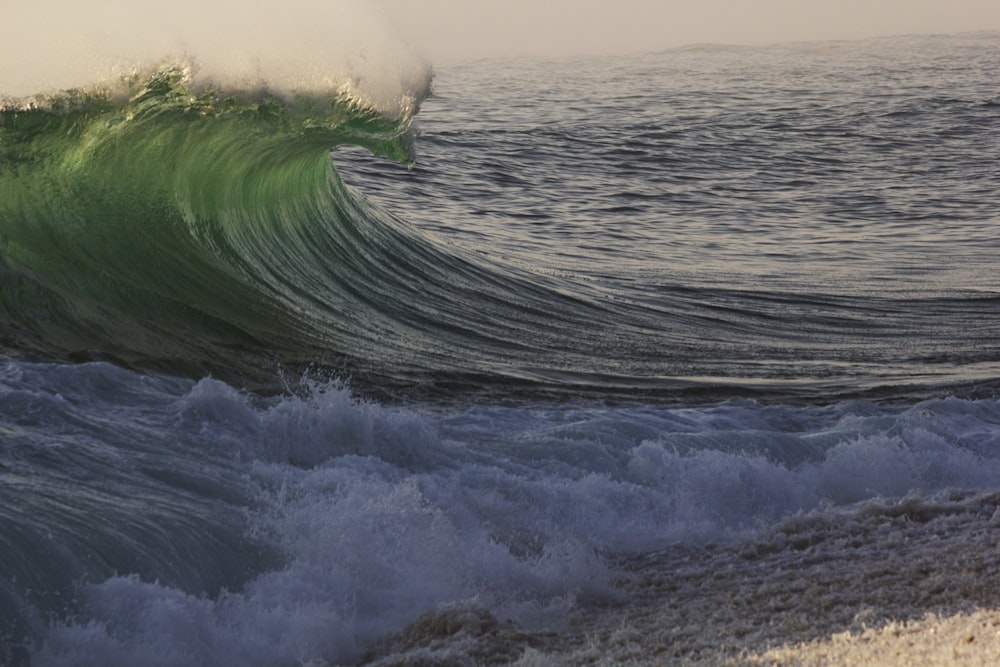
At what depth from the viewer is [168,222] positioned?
8844 millimetres

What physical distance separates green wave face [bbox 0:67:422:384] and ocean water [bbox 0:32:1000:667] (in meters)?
0.03

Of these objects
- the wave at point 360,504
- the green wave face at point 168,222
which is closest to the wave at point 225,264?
the green wave face at point 168,222

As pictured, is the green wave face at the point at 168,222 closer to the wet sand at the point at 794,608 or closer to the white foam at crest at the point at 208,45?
the white foam at crest at the point at 208,45

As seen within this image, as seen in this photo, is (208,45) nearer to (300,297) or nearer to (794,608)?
(300,297)

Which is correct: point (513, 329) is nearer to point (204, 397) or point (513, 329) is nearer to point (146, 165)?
point (146, 165)

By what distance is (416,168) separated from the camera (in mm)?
17359

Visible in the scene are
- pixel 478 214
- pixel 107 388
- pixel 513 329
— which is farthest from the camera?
pixel 478 214

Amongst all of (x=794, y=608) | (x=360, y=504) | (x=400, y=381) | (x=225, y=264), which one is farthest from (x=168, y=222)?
(x=794, y=608)

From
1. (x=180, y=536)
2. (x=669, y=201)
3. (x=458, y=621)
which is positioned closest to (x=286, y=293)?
(x=180, y=536)

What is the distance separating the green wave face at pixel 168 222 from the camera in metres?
7.25

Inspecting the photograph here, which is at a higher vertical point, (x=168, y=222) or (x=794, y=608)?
(x=168, y=222)

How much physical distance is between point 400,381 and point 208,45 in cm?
290

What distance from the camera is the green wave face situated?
7250mm

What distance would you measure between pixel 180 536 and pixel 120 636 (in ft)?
2.16
